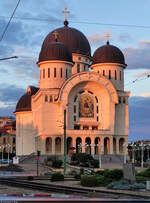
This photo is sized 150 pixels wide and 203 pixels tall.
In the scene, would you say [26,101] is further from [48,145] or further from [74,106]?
[48,145]

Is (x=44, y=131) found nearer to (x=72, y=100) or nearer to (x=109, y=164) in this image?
(x=72, y=100)

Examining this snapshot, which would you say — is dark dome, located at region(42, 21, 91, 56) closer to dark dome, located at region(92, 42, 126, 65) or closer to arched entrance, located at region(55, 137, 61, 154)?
dark dome, located at region(92, 42, 126, 65)

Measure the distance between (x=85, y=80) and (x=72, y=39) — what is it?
1222 centimetres

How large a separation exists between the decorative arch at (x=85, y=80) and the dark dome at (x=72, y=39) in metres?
10.4

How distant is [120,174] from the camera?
1133 inches

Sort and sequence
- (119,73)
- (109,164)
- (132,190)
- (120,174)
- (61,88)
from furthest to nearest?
(119,73) → (61,88) → (109,164) → (120,174) → (132,190)

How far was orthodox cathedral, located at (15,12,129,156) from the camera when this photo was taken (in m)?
64.9

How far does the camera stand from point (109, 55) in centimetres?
7150

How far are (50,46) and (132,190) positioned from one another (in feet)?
157

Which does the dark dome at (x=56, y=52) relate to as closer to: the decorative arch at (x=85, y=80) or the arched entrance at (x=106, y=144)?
the decorative arch at (x=85, y=80)

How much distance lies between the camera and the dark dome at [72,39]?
247ft

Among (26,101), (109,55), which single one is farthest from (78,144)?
(109,55)

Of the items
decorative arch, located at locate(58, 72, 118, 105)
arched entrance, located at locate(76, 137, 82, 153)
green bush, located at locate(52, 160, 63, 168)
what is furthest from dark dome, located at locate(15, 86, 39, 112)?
green bush, located at locate(52, 160, 63, 168)

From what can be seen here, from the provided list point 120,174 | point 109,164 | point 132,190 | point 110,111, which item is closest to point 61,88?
point 110,111
